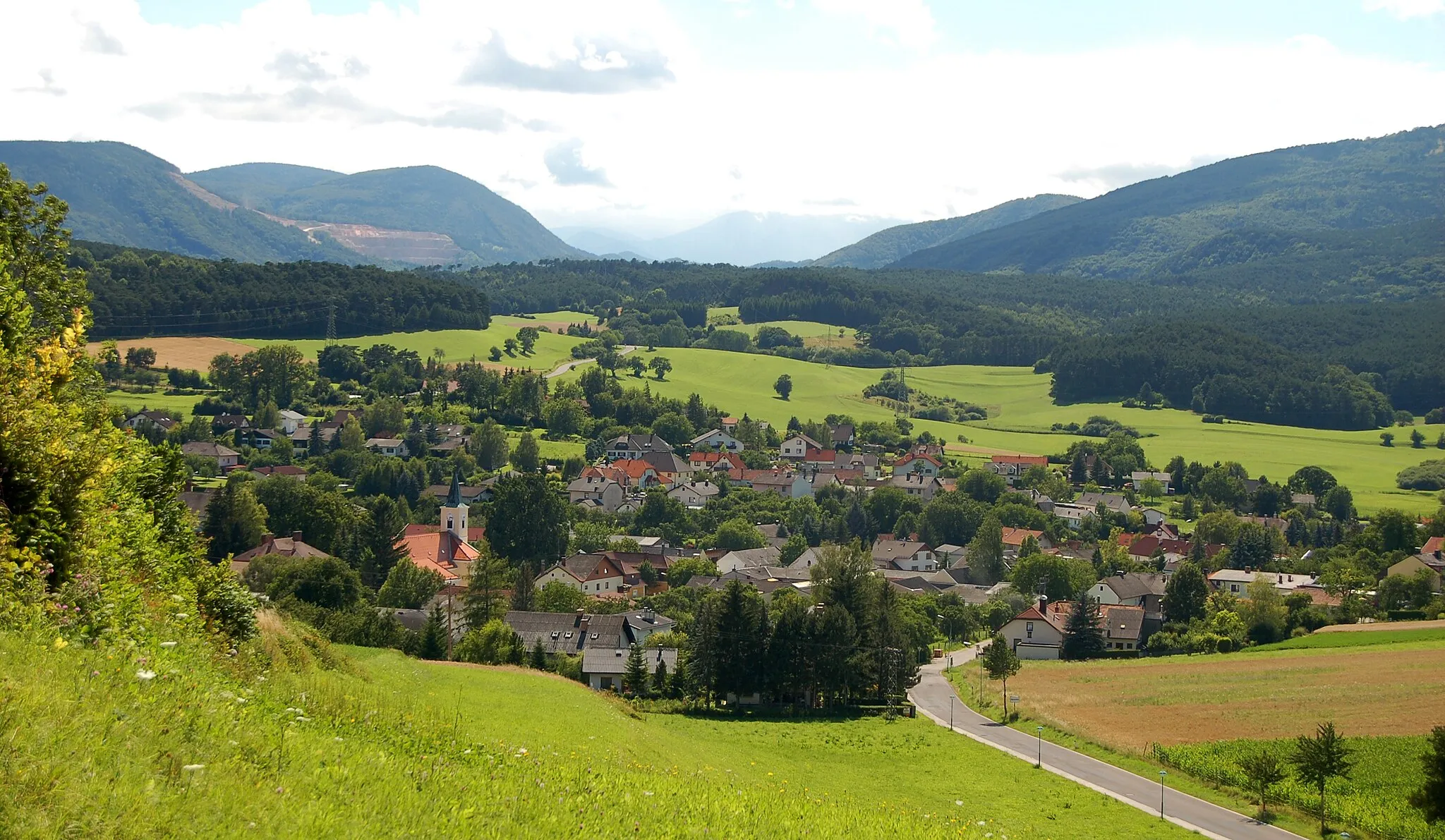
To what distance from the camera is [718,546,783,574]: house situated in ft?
248

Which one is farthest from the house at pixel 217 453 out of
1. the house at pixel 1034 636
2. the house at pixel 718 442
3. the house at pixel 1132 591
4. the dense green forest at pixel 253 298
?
the house at pixel 1132 591

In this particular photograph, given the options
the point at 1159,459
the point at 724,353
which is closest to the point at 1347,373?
the point at 1159,459

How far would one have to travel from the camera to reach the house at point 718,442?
4520 inches

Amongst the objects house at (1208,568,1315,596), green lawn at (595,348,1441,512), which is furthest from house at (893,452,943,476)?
house at (1208,568,1315,596)

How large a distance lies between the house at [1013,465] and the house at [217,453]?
6203 centimetres

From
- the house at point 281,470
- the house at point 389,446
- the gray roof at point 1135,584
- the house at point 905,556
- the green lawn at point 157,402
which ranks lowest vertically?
the house at point 905,556

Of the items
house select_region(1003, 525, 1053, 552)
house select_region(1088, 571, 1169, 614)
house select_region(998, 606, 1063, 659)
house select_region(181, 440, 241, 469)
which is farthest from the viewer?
house select_region(181, 440, 241, 469)

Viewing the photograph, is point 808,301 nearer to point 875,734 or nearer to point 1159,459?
point 1159,459

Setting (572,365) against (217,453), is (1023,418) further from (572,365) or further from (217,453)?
(217,453)

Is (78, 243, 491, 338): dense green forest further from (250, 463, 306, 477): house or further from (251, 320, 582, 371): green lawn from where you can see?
(250, 463, 306, 477): house

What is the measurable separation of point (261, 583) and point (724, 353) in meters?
116

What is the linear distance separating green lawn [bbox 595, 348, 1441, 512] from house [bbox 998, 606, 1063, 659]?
4817 centimetres

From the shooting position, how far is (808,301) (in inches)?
7781

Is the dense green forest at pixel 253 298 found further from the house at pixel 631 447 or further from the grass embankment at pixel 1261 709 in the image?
the grass embankment at pixel 1261 709
